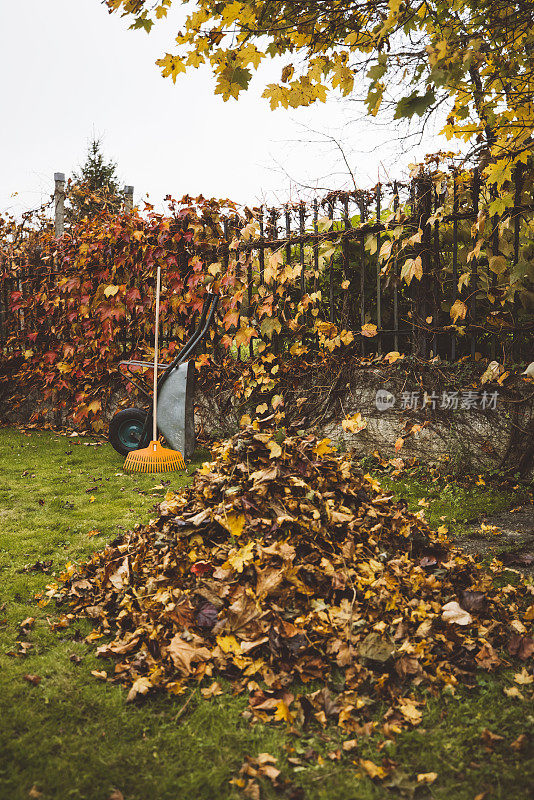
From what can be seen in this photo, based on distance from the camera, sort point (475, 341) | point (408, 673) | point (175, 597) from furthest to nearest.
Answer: point (475, 341) < point (175, 597) < point (408, 673)

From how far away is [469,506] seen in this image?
11.6ft

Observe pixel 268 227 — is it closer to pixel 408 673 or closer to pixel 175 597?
pixel 175 597

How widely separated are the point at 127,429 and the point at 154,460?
3.56 feet

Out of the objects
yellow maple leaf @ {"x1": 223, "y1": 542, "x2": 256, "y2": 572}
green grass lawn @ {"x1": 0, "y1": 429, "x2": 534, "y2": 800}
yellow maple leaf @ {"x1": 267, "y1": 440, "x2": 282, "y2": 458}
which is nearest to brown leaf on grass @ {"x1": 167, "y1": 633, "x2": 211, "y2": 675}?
green grass lawn @ {"x1": 0, "y1": 429, "x2": 534, "y2": 800}

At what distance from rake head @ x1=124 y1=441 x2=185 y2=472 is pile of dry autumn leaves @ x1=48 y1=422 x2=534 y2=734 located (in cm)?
131

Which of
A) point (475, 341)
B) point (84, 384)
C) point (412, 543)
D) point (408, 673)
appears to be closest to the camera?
point (408, 673)

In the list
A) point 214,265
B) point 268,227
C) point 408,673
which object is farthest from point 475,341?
point 408,673

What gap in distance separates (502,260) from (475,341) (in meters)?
0.63

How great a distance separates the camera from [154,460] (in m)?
4.08

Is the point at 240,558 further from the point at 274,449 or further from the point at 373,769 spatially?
the point at 373,769

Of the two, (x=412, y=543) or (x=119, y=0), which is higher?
(x=119, y=0)

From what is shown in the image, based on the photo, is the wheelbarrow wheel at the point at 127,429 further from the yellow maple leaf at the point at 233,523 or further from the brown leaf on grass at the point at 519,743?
the brown leaf on grass at the point at 519,743

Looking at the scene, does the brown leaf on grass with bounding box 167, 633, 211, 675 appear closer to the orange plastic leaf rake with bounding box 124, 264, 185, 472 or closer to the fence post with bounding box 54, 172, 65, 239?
the orange plastic leaf rake with bounding box 124, 264, 185, 472

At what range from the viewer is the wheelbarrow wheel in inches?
194
